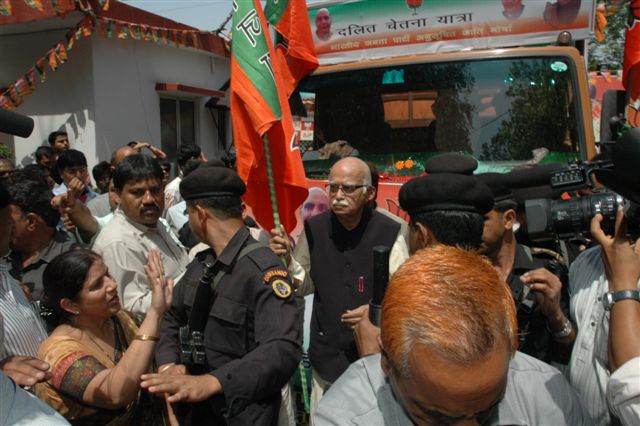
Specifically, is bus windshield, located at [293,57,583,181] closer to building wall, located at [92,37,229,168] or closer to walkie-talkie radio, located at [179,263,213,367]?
walkie-talkie radio, located at [179,263,213,367]

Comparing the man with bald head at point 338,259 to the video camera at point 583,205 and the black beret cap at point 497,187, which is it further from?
the video camera at point 583,205

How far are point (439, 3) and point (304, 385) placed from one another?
3170 mm

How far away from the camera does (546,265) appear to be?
Result: 2.42 meters

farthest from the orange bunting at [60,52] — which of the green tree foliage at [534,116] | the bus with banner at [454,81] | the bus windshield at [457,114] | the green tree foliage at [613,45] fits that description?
the green tree foliage at [613,45]

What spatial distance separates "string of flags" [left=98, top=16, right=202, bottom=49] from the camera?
9336mm

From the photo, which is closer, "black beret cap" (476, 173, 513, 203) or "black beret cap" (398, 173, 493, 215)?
"black beret cap" (398, 173, 493, 215)

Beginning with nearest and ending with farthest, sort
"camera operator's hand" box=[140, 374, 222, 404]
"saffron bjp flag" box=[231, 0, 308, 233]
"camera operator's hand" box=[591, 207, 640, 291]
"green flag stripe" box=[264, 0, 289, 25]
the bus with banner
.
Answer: "camera operator's hand" box=[591, 207, 640, 291] < "camera operator's hand" box=[140, 374, 222, 404] < "saffron bjp flag" box=[231, 0, 308, 233] < "green flag stripe" box=[264, 0, 289, 25] < the bus with banner

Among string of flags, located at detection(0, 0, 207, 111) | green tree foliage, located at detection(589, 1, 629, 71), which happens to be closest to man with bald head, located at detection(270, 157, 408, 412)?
string of flags, located at detection(0, 0, 207, 111)

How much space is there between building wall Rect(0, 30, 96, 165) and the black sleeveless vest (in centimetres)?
852

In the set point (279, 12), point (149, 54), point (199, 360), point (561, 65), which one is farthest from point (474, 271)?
point (149, 54)

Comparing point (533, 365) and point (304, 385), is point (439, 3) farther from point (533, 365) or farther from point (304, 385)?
point (533, 365)

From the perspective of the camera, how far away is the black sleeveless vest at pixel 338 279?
116 inches

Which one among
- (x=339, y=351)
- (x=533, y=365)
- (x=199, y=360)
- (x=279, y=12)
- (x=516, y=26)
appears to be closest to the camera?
(x=533, y=365)

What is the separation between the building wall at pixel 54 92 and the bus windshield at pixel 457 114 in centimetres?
698
